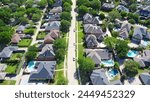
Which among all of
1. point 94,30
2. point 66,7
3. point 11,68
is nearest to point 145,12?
point 94,30

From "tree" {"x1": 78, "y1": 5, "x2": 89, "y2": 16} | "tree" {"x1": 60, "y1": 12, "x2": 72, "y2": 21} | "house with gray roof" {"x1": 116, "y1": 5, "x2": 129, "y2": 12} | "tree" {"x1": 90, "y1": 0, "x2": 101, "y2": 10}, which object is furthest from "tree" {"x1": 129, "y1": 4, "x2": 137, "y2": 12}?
"tree" {"x1": 60, "y1": 12, "x2": 72, "y2": 21}

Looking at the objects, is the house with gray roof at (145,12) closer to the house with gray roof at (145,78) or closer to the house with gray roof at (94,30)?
the house with gray roof at (94,30)

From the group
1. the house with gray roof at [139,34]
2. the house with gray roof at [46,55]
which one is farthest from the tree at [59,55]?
the house with gray roof at [139,34]

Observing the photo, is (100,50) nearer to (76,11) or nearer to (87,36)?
(87,36)

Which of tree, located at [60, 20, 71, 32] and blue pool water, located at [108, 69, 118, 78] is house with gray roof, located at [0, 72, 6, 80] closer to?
blue pool water, located at [108, 69, 118, 78]

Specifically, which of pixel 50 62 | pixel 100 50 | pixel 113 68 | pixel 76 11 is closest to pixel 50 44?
pixel 50 62

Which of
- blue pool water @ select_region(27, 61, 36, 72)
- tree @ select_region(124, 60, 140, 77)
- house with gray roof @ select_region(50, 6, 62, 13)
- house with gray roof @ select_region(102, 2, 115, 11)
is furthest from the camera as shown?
house with gray roof @ select_region(102, 2, 115, 11)

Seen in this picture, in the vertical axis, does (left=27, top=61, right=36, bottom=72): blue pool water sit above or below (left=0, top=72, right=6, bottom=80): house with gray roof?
below
